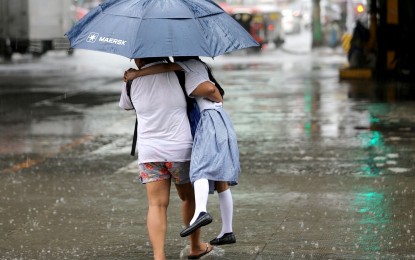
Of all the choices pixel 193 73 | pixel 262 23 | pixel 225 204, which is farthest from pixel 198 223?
pixel 262 23

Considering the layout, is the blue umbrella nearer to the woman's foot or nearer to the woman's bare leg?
the woman's bare leg

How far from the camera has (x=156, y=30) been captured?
20.6ft

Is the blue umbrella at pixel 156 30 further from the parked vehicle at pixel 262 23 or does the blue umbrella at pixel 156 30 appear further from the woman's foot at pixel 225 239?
the parked vehicle at pixel 262 23

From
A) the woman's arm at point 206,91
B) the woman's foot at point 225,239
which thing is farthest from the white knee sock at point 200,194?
the woman's arm at point 206,91

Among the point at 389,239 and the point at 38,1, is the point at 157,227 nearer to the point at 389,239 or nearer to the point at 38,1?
the point at 389,239

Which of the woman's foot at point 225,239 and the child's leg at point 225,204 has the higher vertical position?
the child's leg at point 225,204

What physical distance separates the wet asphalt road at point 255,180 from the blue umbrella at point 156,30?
156 centimetres

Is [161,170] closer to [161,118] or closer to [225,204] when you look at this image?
[161,118]

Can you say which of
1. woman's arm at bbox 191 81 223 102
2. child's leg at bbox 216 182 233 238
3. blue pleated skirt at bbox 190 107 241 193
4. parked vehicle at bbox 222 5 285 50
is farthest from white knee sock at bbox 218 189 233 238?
parked vehicle at bbox 222 5 285 50

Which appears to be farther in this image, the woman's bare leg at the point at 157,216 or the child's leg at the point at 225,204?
the child's leg at the point at 225,204

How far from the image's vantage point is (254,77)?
26.0 m

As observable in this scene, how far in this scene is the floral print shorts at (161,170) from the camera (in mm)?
6496

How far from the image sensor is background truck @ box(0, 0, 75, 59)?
38.2m

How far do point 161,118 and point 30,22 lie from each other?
1298 inches
